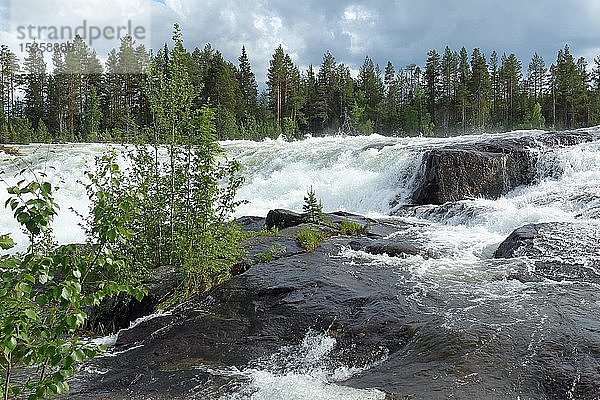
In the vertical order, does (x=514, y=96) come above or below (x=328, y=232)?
above

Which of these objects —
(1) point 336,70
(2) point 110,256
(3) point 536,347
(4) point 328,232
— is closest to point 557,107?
(1) point 336,70

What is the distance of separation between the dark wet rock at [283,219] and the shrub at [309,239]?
1560mm

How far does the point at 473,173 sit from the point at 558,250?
7.82 meters

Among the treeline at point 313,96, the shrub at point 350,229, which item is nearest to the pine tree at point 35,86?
the treeline at point 313,96

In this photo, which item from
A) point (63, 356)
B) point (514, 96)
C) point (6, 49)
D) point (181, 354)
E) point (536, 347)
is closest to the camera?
point (63, 356)

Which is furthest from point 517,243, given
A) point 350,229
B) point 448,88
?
point 448,88

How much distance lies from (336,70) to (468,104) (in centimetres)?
1679

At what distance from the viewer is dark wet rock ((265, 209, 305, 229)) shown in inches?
499

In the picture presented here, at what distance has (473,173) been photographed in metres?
17.0

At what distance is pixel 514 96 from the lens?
62500mm

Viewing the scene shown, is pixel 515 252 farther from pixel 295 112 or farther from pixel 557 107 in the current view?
pixel 557 107

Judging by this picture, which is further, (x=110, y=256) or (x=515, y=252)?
(x=515, y=252)

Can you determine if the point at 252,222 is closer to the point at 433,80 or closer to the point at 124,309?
the point at 124,309

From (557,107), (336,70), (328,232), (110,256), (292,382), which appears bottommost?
(292,382)
